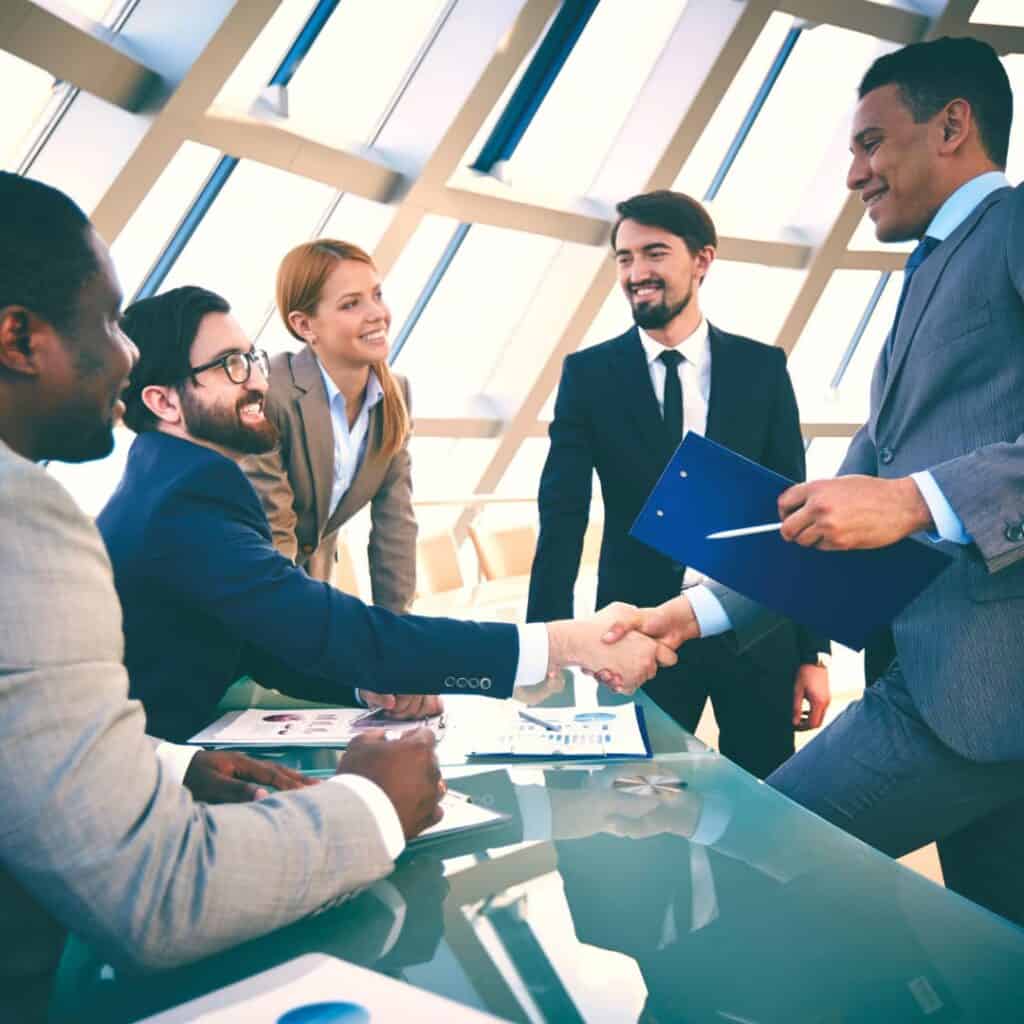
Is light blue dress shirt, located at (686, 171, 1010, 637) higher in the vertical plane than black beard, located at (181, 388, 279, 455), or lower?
higher

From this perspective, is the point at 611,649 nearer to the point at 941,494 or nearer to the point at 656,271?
the point at 941,494

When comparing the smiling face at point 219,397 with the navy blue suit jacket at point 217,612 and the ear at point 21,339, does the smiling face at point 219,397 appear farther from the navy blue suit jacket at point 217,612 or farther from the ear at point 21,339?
the ear at point 21,339

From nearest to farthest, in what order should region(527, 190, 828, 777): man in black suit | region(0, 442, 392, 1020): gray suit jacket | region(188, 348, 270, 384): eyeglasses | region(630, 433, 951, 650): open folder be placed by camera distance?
1. region(0, 442, 392, 1020): gray suit jacket
2. region(630, 433, 951, 650): open folder
3. region(188, 348, 270, 384): eyeglasses
4. region(527, 190, 828, 777): man in black suit

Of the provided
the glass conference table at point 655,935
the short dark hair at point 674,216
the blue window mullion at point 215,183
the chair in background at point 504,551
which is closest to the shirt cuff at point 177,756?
the glass conference table at point 655,935

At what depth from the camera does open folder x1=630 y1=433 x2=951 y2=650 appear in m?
1.48

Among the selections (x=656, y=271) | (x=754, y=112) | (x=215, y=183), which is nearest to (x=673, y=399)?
(x=656, y=271)

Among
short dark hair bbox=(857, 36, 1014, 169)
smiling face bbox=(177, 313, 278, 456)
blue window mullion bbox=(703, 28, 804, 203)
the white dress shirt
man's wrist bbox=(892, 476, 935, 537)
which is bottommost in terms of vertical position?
smiling face bbox=(177, 313, 278, 456)

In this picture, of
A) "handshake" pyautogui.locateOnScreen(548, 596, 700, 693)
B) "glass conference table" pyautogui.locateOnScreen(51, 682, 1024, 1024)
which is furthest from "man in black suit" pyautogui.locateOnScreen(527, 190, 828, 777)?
"glass conference table" pyautogui.locateOnScreen(51, 682, 1024, 1024)

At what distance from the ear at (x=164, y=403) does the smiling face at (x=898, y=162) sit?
48.9 inches

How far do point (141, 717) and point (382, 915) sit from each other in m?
0.31

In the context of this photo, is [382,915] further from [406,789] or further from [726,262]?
[726,262]

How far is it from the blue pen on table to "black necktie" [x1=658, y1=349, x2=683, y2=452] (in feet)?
3.31

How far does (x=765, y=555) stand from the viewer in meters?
1.60

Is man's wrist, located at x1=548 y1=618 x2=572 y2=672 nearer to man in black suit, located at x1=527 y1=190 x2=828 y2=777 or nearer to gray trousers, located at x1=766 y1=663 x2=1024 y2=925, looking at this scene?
gray trousers, located at x1=766 y1=663 x2=1024 y2=925
